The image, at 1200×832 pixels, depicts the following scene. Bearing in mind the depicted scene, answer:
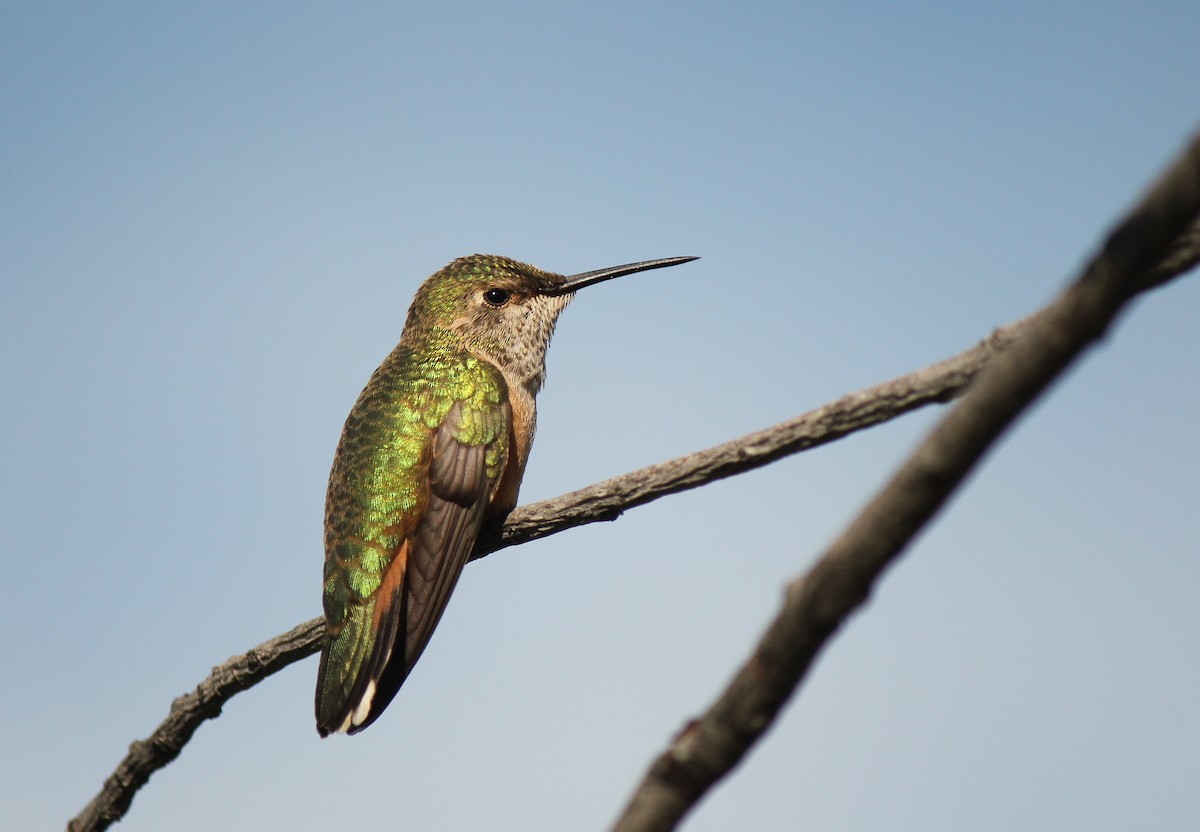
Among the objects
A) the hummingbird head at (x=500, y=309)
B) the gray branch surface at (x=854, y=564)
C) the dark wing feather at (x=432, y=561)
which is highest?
the hummingbird head at (x=500, y=309)

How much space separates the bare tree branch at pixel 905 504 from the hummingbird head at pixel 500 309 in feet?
19.1

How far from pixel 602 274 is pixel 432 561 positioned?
10.4ft

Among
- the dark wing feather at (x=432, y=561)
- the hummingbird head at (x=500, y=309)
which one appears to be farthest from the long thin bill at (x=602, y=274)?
the dark wing feather at (x=432, y=561)

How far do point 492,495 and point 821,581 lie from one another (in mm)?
5063

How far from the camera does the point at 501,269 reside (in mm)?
8312

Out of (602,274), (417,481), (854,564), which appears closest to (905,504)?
(854,564)

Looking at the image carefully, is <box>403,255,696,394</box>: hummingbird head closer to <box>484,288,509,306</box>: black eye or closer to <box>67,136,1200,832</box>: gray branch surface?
<box>484,288,509,306</box>: black eye

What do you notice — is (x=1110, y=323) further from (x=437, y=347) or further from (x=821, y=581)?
(x=437, y=347)

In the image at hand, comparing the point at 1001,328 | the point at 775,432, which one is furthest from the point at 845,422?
the point at 1001,328

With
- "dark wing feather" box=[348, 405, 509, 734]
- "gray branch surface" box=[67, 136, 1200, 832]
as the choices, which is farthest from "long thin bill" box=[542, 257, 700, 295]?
"gray branch surface" box=[67, 136, 1200, 832]

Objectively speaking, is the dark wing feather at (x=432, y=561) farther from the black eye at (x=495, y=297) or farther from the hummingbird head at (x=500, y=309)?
the black eye at (x=495, y=297)

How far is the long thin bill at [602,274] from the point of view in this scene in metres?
8.50

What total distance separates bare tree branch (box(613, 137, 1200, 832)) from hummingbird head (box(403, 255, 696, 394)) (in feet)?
19.1

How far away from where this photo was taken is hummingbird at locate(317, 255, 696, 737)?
6.07 meters
